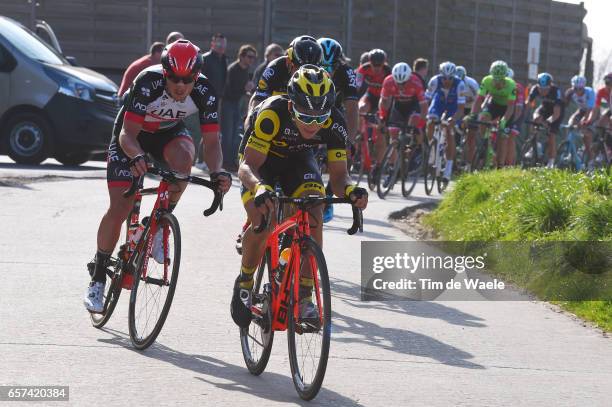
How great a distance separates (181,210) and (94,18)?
49.7 feet

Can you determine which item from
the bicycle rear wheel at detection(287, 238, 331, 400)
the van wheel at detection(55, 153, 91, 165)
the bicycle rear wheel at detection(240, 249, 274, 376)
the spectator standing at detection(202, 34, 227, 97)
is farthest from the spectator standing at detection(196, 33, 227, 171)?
the bicycle rear wheel at detection(287, 238, 331, 400)

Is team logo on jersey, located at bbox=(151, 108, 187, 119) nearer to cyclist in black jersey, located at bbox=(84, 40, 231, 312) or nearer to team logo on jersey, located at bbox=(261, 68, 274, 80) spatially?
cyclist in black jersey, located at bbox=(84, 40, 231, 312)

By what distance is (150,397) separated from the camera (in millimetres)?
6250

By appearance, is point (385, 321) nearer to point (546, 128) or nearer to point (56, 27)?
point (546, 128)

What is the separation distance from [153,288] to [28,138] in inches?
506

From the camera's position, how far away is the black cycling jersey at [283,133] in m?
7.17

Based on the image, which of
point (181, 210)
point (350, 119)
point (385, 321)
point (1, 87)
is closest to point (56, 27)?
point (1, 87)

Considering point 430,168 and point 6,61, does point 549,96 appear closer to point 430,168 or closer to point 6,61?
point 430,168

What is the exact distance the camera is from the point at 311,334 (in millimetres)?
6445

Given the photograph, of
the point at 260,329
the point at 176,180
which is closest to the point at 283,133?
the point at 176,180

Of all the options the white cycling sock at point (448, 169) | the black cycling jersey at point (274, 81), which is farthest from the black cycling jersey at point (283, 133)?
the white cycling sock at point (448, 169)

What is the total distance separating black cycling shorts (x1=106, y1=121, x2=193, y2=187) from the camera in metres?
7.95

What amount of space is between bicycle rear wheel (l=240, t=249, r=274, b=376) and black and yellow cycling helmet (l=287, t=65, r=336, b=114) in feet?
2.63

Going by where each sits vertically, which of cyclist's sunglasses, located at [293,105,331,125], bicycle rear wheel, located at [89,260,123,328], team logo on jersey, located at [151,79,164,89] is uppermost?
team logo on jersey, located at [151,79,164,89]
